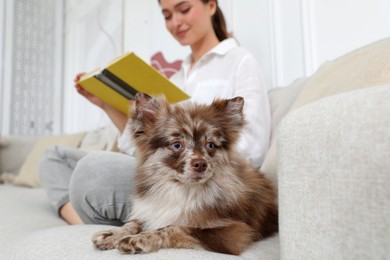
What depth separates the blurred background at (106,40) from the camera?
2357mm

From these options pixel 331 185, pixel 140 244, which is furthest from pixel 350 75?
pixel 140 244

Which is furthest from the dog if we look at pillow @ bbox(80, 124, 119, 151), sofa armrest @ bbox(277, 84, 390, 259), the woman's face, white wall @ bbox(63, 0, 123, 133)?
white wall @ bbox(63, 0, 123, 133)

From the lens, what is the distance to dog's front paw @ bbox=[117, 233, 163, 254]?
0.99 meters

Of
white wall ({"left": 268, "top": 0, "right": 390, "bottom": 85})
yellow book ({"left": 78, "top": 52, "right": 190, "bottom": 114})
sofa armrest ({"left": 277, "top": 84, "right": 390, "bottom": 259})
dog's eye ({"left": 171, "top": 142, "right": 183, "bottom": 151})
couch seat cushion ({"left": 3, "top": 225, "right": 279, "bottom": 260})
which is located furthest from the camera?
white wall ({"left": 268, "top": 0, "right": 390, "bottom": 85})

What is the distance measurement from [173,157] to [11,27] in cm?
483

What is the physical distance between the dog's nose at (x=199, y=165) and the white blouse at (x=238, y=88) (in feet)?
1.48

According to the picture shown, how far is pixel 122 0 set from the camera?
174 inches

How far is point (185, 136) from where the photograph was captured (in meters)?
1.27

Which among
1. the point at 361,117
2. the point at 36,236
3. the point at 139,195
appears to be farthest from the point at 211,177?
the point at 361,117

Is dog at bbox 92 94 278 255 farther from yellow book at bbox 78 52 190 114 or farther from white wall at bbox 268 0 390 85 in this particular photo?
white wall at bbox 268 0 390 85

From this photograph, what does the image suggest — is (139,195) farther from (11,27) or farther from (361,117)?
(11,27)

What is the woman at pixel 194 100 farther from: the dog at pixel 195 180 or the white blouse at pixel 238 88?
the dog at pixel 195 180

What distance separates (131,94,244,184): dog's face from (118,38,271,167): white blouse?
10.7 inches

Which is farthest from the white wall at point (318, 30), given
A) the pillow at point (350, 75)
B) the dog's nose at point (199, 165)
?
the dog's nose at point (199, 165)
